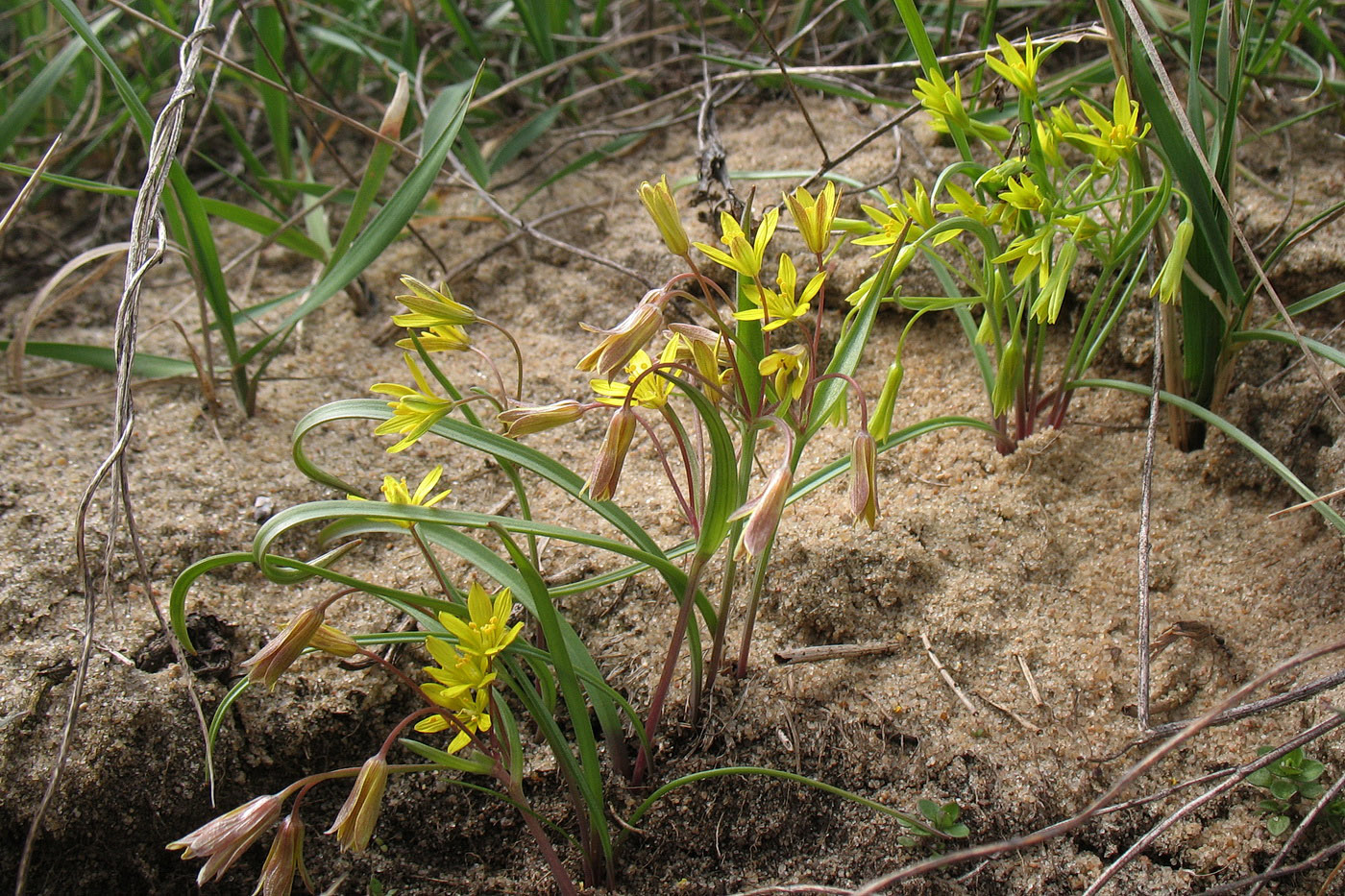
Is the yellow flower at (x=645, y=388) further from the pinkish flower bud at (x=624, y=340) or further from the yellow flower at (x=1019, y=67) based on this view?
the yellow flower at (x=1019, y=67)

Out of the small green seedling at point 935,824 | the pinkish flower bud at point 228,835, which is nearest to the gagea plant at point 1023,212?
the small green seedling at point 935,824

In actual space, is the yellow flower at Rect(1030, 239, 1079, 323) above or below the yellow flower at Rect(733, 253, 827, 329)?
below

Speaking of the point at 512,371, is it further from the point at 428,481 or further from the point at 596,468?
the point at 596,468

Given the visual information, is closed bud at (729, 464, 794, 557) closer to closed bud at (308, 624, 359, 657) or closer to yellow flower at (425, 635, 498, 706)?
yellow flower at (425, 635, 498, 706)

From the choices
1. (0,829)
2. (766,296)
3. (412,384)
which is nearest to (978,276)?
(766,296)

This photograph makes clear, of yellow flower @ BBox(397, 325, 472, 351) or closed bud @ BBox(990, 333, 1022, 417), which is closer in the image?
yellow flower @ BBox(397, 325, 472, 351)

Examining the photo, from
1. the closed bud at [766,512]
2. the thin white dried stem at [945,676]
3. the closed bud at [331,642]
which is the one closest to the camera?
the closed bud at [766,512]

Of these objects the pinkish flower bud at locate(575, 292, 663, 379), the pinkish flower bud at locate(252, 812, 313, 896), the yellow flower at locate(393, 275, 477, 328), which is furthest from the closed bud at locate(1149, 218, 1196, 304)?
the pinkish flower bud at locate(252, 812, 313, 896)
